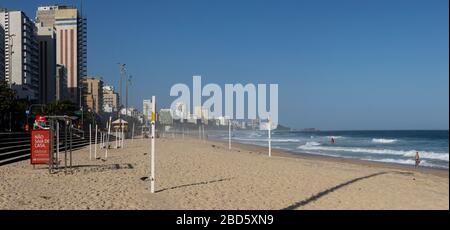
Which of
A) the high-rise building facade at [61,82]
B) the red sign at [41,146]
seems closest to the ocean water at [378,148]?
the red sign at [41,146]

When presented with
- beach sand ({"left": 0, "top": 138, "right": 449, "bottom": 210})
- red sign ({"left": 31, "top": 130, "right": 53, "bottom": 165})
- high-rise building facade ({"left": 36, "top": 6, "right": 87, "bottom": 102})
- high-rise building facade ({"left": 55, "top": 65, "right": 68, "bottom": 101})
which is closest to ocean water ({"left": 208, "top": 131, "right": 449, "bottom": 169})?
beach sand ({"left": 0, "top": 138, "right": 449, "bottom": 210})

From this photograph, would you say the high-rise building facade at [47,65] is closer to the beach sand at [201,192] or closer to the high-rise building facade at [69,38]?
the high-rise building facade at [69,38]

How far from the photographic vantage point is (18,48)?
334ft

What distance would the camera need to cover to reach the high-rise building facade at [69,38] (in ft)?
479

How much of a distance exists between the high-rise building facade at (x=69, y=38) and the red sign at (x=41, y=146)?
133867 millimetres

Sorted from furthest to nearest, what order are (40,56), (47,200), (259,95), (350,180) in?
(40,56) < (259,95) < (350,180) < (47,200)

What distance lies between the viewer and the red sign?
13727mm

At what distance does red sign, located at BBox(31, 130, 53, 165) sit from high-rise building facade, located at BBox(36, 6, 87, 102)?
133867mm

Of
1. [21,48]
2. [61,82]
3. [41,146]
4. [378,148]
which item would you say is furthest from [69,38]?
[41,146]

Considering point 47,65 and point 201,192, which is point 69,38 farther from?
point 201,192

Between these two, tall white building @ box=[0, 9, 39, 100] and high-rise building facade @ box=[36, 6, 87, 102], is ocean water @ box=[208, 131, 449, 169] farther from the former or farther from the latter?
high-rise building facade @ box=[36, 6, 87, 102]
